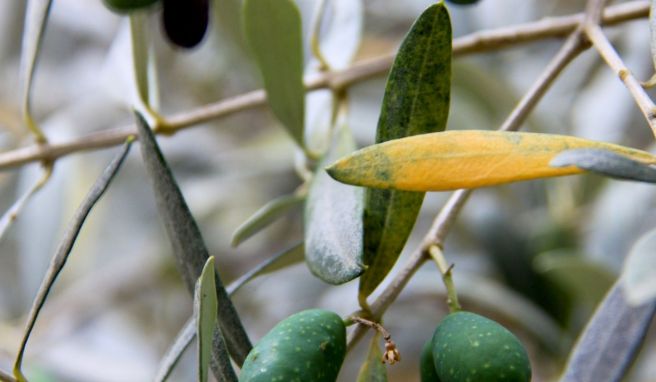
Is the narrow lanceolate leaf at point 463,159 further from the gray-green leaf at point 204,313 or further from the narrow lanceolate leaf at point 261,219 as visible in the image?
the narrow lanceolate leaf at point 261,219

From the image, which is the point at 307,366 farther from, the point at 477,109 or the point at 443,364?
the point at 477,109

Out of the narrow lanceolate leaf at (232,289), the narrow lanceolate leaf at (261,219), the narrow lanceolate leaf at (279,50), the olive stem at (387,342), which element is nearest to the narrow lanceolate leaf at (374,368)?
the olive stem at (387,342)

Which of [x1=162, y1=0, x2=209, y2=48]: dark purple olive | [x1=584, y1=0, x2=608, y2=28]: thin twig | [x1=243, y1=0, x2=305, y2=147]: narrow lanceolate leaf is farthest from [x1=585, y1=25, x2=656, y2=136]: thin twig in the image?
[x1=162, y1=0, x2=209, y2=48]: dark purple olive

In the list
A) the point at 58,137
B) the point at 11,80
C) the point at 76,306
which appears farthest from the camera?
the point at 11,80

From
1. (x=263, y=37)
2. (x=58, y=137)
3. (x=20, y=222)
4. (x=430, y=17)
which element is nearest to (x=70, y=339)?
(x=20, y=222)

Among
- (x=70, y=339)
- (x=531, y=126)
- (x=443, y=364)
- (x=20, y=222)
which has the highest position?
(x=443, y=364)

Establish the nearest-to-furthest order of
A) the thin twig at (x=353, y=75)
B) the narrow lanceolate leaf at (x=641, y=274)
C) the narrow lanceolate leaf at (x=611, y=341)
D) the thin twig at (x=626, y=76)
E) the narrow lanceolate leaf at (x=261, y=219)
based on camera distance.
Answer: the narrow lanceolate leaf at (x=641, y=274) → the thin twig at (x=626, y=76) → the narrow lanceolate leaf at (x=611, y=341) → the narrow lanceolate leaf at (x=261, y=219) → the thin twig at (x=353, y=75)

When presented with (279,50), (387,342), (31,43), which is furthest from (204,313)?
(31,43)
